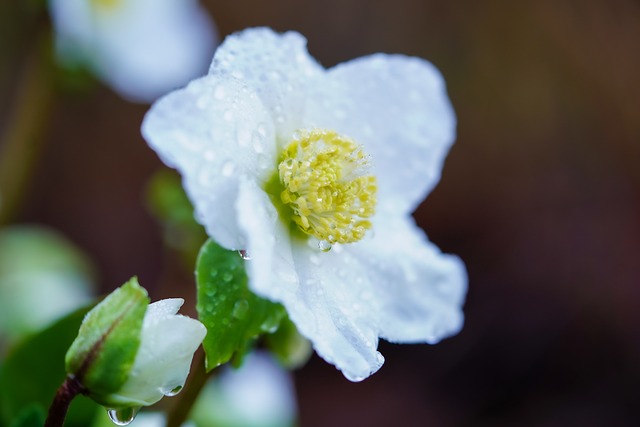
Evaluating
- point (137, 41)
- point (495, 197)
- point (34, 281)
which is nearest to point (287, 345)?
point (34, 281)

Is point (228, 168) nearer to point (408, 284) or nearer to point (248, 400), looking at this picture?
point (408, 284)

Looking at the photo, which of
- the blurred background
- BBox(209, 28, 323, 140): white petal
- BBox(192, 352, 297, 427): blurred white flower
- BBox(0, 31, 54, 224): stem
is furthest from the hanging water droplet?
the blurred background

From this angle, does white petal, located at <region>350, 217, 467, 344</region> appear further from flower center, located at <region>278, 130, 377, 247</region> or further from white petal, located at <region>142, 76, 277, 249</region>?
white petal, located at <region>142, 76, 277, 249</region>

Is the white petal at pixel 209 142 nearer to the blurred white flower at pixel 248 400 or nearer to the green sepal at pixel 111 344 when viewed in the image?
the green sepal at pixel 111 344

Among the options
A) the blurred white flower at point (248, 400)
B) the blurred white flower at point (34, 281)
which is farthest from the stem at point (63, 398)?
the blurred white flower at point (34, 281)

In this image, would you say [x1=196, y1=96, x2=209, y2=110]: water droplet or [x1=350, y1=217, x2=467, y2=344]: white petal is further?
[x1=350, y1=217, x2=467, y2=344]: white petal

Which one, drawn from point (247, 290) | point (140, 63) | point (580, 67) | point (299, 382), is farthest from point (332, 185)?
point (580, 67)
